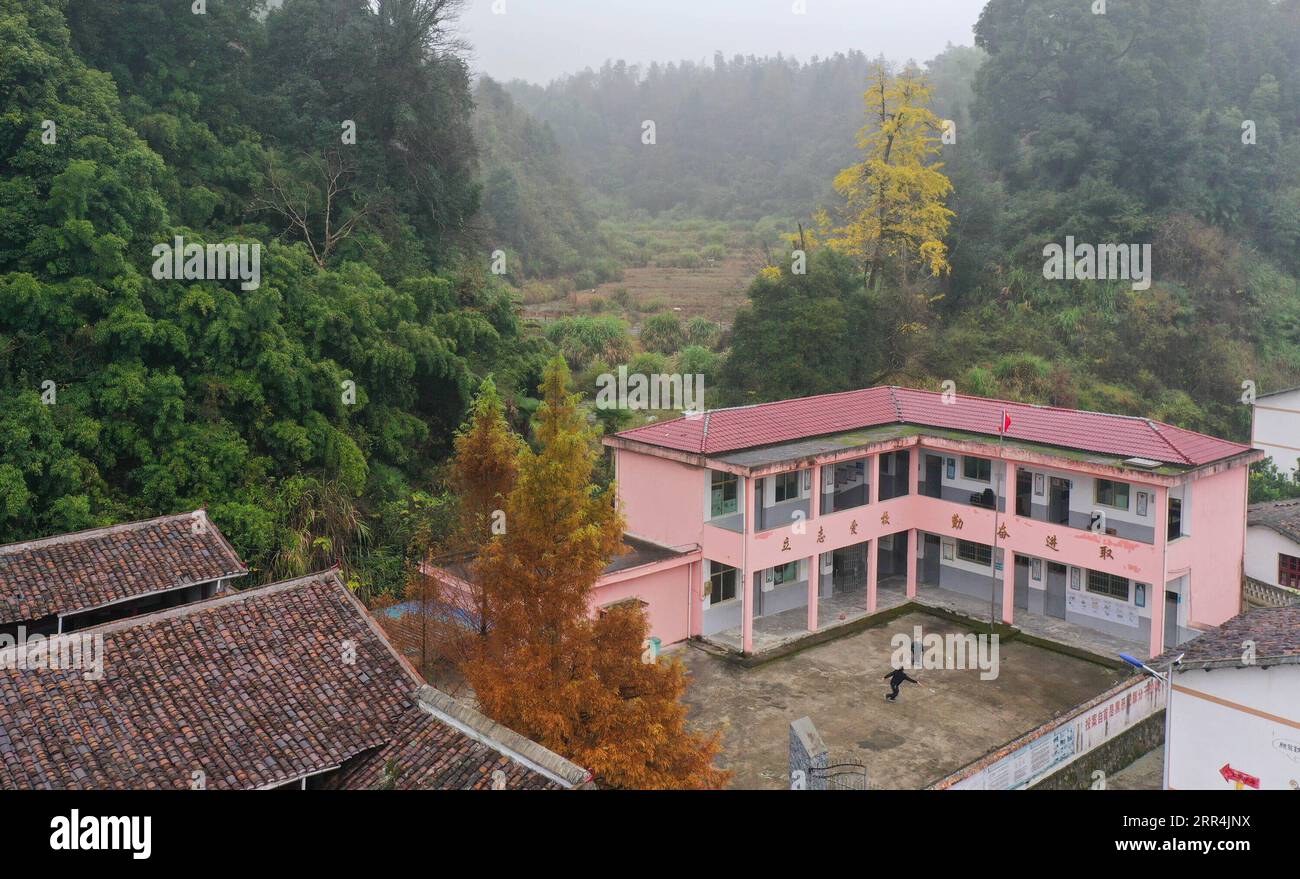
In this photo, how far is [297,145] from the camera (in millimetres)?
26828

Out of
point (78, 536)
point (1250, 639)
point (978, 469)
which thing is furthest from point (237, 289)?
point (1250, 639)

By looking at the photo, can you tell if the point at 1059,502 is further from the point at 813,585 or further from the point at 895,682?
the point at 895,682

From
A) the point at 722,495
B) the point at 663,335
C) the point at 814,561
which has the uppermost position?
the point at 663,335

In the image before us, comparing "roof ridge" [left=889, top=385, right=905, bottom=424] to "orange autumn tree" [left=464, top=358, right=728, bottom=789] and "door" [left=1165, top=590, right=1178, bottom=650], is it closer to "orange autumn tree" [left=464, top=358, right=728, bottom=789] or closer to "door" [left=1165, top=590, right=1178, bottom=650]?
"door" [left=1165, top=590, right=1178, bottom=650]

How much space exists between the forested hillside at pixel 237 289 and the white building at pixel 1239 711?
12.8 meters

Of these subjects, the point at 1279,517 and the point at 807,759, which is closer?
the point at 807,759

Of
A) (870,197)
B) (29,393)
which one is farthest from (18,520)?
(870,197)

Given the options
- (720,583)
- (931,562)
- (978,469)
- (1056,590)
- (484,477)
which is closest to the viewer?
(484,477)

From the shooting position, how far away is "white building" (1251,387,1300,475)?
27359 millimetres

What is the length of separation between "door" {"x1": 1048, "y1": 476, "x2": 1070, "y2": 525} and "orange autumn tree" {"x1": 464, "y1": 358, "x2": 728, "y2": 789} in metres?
11.6

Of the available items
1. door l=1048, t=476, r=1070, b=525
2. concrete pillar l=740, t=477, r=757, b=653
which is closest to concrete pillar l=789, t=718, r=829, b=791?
concrete pillar l=740, t=477, r=757, b=653

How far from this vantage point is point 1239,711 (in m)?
12.9

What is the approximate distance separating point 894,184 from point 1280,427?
38.7 ft

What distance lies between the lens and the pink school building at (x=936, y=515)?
19219 mm
